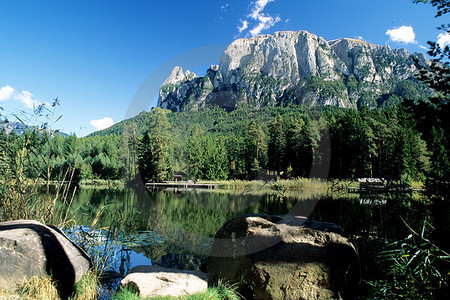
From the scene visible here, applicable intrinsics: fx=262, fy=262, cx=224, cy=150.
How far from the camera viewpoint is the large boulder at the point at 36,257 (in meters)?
2.96

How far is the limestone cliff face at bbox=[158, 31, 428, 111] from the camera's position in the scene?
65.9 meters

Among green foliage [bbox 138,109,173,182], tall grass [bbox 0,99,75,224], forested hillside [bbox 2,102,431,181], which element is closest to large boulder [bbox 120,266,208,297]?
tall grass [bbox 0,99,75,224]

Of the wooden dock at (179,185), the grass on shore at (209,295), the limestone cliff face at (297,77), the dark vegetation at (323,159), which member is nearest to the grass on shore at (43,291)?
the grass on shore at (209,295)

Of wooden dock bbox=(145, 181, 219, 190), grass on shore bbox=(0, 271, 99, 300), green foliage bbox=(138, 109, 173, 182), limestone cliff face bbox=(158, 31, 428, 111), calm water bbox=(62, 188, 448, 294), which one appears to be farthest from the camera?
limestone cliff face bbox=(158, 31, 428, 111)

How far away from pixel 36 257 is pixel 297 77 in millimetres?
100922

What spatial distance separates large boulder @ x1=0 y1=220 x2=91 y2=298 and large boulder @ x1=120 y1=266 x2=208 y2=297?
0.69 meters

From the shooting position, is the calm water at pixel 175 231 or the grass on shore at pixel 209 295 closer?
the grass on shore at pixel 209 295

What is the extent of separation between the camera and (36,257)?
10.3ft

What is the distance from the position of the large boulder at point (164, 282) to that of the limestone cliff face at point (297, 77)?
3198 centimetres

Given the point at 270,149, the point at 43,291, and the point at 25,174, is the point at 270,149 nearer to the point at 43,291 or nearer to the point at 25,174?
the point at 25,174

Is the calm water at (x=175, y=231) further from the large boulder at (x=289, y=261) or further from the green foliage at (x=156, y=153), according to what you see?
the green foliage at (x=156, y=153)

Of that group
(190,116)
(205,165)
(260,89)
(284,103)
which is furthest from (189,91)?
(205,165)

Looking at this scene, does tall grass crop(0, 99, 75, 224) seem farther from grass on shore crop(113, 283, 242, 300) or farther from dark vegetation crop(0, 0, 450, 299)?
grass on shore crop(113, 283, 242, 300)

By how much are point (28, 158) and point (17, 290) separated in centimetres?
206
